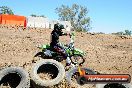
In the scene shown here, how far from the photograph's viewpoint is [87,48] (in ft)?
67.8

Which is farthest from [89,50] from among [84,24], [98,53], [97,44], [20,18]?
[84,24]

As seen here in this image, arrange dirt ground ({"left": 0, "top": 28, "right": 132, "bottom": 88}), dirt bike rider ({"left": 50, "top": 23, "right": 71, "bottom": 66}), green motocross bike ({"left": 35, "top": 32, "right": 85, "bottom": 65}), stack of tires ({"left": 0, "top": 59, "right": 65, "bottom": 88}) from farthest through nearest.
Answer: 1. dirt ground ({"left": 0, "top": 28, "right": 132, "bottom": 88})
2. green motocross bike ({"left": 35, "top": 32, "right": 85, "bottom": 65})
3. dirt bike rider ({"left": 50, "top": 23, "right": 71, "bottom": 66})
4. stack of tires ({"left": 0, "top": 59, "right": 65, "bottom": 88})

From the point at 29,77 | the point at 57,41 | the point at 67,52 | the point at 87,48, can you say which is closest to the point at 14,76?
the point at 29,77

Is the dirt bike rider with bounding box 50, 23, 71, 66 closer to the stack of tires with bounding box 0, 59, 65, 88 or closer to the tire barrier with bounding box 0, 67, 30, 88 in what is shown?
the stack of tires with bounding box 0, 59, 65, 88

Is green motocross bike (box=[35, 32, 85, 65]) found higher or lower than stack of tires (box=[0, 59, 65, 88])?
higher

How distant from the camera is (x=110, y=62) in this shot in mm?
17750

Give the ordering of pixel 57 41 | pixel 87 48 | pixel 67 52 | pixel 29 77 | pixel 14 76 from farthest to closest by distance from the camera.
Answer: pixel 87 48, pixel 67 52, pixel 57 41, pixel 14 76, pixel 29 77

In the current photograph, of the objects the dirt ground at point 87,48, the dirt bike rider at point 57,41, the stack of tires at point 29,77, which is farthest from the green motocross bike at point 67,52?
the stack of tires at point 29,77

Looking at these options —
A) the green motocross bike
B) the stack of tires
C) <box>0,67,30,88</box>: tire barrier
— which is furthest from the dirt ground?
<box>0,67,30,88</box>: tire barrier

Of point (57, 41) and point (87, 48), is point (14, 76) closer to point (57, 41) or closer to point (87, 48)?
point (57, 41)

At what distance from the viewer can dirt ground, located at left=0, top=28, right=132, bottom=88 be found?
54.3 feet

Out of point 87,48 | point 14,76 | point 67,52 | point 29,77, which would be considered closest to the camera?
point 29,77

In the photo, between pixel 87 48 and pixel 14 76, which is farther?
pixel 87 48

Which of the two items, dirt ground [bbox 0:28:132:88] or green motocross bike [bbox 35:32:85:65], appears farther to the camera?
dirt ground [bbox 0:28:132:88]
